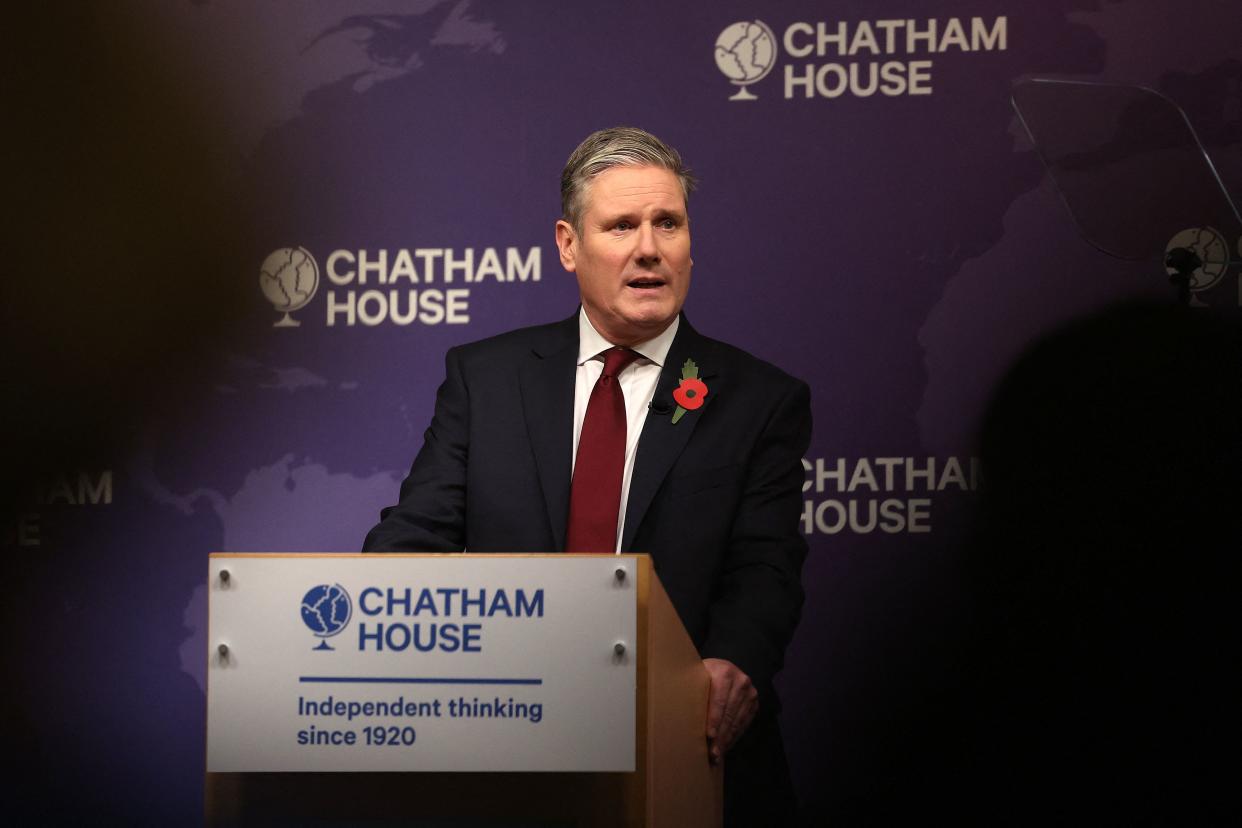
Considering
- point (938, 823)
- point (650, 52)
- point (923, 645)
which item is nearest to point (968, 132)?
point (650, 52)

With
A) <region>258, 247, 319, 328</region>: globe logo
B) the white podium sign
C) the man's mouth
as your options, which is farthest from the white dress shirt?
the white podium sign

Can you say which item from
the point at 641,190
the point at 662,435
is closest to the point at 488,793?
the point at 662,435

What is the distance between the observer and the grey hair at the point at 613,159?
2.87 meters

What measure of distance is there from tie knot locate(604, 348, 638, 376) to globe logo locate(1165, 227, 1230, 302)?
49.1 inches

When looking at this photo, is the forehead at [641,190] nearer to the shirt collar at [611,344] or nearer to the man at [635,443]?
the man at [635,443]

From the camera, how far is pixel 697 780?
204 centimetres

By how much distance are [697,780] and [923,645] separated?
4.43ft

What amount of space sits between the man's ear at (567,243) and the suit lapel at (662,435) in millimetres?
301

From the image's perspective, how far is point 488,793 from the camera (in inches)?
67.1

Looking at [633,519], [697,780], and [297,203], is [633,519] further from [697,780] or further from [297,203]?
[297,203]

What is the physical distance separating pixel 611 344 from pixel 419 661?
1.28 m

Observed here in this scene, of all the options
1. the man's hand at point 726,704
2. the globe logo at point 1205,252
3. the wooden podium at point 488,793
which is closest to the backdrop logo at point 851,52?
the globe logo at point 1205,252

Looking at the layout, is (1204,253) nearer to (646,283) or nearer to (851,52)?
(851,52)

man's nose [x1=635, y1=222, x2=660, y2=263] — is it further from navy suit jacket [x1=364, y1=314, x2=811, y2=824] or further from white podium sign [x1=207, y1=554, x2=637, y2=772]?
white podium sign [x1=207, y1=554, x2=637, y2=772]
